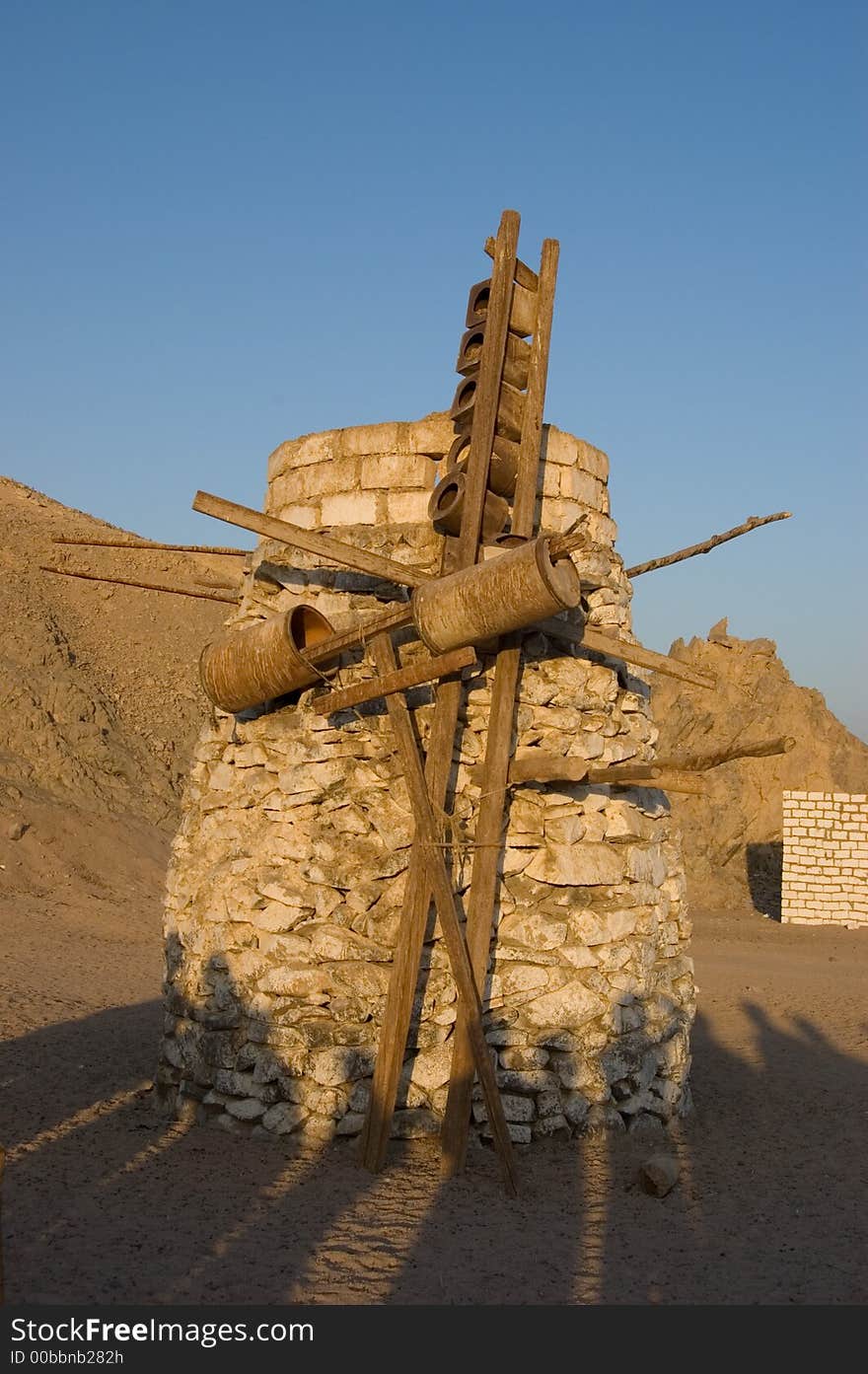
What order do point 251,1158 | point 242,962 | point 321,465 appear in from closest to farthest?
point 251,1158 → point 242,962 → point 321,465

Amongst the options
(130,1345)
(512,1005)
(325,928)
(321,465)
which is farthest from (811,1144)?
(321,465)

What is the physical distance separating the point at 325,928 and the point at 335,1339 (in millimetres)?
2523

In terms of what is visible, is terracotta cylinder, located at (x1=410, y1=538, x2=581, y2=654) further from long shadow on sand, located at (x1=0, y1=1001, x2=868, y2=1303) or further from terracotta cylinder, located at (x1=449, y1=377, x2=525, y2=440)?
long shadow on sand, located at (x1=0, y1=1001, x2=868, y2=1303)

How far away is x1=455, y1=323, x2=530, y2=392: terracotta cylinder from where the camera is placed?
685cm

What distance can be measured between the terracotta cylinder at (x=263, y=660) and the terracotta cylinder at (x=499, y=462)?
1271mm

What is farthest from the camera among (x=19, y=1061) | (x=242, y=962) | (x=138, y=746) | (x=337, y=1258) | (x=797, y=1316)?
(x=138, y=746)

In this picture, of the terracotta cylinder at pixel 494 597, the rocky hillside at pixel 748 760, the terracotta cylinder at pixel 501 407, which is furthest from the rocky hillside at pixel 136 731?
the terracotta cylinder at pixel 494 597

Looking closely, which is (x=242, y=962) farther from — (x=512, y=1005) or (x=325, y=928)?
(x=512, y=1005)

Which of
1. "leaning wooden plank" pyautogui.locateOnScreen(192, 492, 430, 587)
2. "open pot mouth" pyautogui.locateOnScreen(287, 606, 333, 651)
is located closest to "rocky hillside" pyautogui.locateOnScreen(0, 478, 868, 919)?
"open pot mouth" pyautogui.locateOnScreen(287, 606, 333, 651)

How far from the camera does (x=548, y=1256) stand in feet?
16.8

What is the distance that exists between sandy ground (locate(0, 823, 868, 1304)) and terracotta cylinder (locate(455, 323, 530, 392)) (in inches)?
174

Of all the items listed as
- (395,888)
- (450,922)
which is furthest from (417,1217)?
(395,888)

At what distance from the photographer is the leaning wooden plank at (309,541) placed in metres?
6.45

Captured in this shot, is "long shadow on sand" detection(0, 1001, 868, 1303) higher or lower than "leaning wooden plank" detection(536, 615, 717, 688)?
lower
